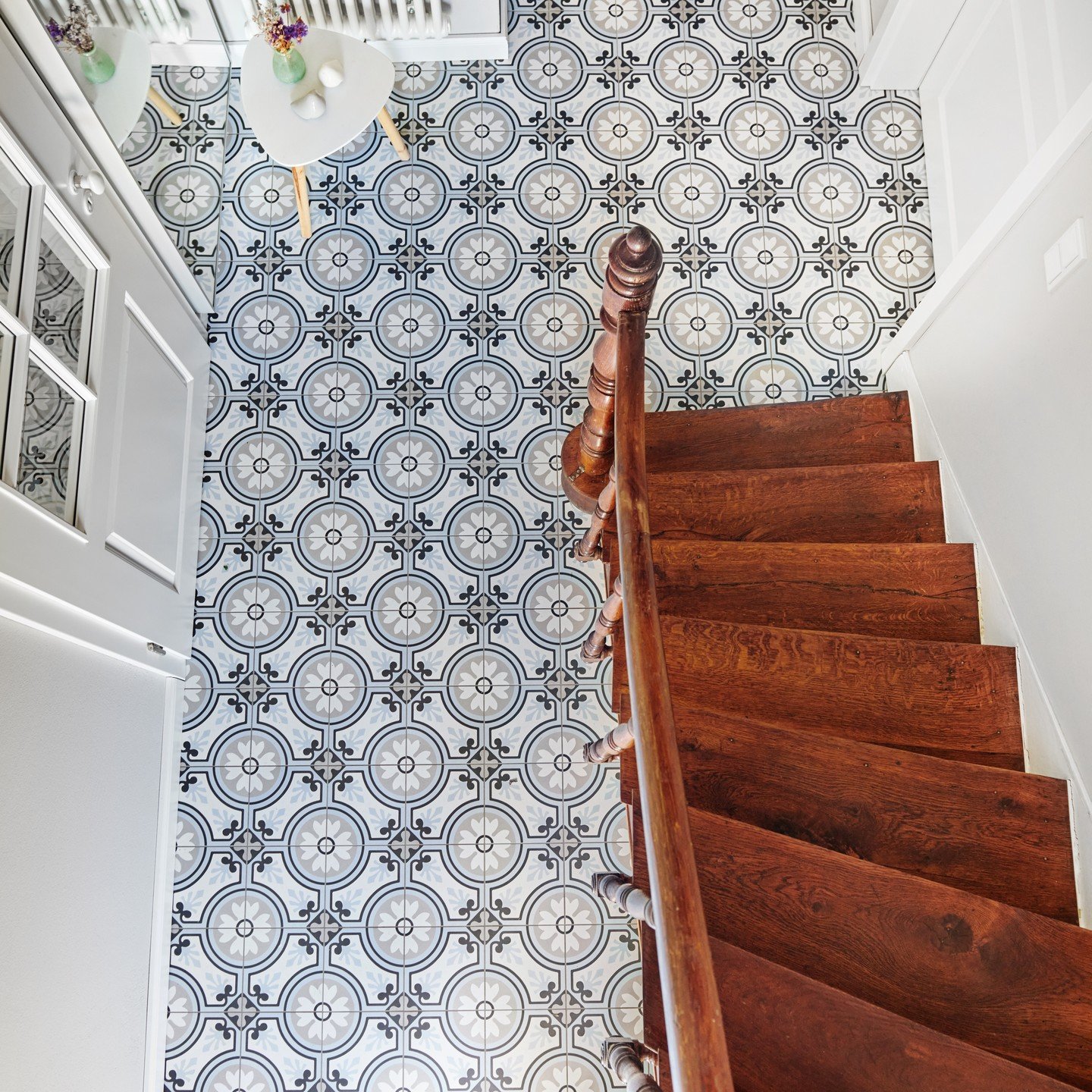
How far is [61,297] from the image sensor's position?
6.63 feet

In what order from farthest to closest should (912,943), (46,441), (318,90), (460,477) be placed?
(460,477) < (318,90) < (46,441) < (912,943)

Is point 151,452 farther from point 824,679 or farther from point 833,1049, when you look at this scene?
point 833,1049

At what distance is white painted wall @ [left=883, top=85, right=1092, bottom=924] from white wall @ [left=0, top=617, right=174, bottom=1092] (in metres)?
2.26

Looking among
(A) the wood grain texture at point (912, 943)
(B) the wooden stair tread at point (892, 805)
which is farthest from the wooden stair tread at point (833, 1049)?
(B) the wooden stair tread at point (892, 805)

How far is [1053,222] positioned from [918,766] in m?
1.27

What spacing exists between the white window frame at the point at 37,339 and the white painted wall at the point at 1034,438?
7.35ft

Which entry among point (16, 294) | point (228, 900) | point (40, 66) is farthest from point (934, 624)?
point (40, 66)

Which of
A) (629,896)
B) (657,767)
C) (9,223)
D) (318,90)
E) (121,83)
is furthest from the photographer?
(318,90)

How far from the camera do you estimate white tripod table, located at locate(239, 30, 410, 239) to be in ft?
8.60

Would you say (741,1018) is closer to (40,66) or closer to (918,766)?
(918,766)

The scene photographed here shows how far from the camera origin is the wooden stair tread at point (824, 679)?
208 centimetres

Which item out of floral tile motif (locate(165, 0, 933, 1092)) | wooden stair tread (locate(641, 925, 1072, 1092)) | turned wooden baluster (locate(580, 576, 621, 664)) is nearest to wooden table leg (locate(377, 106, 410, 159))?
floral tile motif (locate(165, 0, 933, 1092))

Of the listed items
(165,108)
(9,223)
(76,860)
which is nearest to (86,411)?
(9,223)

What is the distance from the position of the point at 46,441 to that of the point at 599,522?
1.25 m
